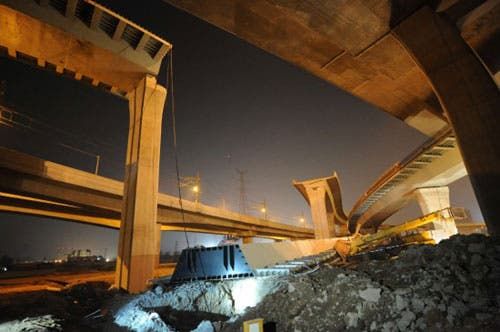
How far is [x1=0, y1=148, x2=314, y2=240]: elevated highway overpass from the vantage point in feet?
49.6

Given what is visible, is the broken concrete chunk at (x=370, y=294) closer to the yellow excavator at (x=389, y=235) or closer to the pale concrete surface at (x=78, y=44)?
the yellow excavator at (x=389, y=235)

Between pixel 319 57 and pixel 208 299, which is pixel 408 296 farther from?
pixel 319 57

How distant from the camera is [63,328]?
6.52 meters

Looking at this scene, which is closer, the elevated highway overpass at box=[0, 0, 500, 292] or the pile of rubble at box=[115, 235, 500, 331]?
the pile of rubble at box=[115, 235, 500, 331]

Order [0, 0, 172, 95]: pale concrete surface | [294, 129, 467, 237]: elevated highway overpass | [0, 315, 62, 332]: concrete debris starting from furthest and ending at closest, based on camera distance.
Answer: [294, 129, 467, 237]: elevated highway overpass
[0, 0, 172, 95]: pale concrete surface
[0, 315, 62, 332]: concrete debris

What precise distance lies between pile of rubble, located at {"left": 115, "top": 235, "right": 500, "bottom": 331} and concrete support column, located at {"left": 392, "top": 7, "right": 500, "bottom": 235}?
1.88m

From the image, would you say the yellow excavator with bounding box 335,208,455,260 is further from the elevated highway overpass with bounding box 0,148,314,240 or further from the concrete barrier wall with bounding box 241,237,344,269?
the elevated highway overpass with bounding box 0,148,314,240

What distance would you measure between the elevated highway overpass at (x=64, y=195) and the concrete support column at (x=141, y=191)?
226cm

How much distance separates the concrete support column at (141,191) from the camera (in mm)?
A: 12461

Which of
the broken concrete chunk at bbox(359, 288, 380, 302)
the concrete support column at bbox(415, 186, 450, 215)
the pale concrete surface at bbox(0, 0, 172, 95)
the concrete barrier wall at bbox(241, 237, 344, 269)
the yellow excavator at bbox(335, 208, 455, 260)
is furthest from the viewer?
the concrete support column at bbox(415, 186, 450, 215)

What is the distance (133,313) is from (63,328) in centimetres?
159

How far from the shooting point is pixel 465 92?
24.5 ft

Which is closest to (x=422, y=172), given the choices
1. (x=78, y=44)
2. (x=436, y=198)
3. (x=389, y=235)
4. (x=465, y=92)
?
(x=436, y=198)

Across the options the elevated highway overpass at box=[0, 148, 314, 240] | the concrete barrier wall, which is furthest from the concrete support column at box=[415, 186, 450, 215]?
the elevated highway overpass at box=[0, 148, 314, 240]
